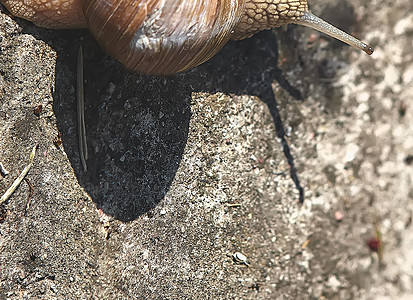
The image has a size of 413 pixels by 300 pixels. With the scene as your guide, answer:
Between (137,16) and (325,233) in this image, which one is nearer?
(137,16)

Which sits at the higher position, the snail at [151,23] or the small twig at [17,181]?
the snail at [151,23]

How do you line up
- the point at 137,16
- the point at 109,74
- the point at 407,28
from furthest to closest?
the point at 407,28, the point at 109,74, the point at 137,16

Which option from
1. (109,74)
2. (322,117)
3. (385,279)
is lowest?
(385,279)

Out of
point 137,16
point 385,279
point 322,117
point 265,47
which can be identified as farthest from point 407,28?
point 137,16

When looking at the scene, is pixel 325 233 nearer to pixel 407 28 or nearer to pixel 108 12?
pixel 407 28

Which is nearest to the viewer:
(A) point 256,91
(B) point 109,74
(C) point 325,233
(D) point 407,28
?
(B) point 109,74

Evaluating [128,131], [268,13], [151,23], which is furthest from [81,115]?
[268,13]

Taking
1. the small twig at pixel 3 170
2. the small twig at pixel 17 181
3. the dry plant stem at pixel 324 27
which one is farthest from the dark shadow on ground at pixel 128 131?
the dry plant stem at pixel 324 27

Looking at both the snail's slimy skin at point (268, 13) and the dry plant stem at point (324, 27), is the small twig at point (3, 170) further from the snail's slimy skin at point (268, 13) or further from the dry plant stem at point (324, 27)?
the dry plant stem at point (324, 27)
